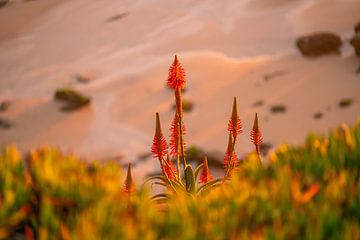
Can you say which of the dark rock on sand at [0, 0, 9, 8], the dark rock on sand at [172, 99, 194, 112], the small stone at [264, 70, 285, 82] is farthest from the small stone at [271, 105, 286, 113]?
the dark rock on sand at [0, 0, 9, 8]

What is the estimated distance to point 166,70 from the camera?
17531 mm

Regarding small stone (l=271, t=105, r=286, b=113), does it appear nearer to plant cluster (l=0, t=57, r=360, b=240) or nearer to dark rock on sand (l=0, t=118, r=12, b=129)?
dark rock on sand (l=0, t=118, r=12, b=129)

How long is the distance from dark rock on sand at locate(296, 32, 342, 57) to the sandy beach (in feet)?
1.16

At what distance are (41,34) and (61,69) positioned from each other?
6.00m

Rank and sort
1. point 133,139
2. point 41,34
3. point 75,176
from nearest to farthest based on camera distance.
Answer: point 75,176 → point 133,139 → point 41,34

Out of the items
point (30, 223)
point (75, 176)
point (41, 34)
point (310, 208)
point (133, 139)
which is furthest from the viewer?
point (41, 34)

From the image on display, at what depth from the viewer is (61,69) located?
19672mm

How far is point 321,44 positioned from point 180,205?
14.8m

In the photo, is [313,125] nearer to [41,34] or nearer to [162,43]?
[162,43]

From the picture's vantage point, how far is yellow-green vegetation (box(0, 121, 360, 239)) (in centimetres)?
235

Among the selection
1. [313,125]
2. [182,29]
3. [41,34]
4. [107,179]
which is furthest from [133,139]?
[41,34]

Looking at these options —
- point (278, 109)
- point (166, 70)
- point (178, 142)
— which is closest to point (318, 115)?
point (278, 109)

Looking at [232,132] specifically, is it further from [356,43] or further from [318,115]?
[356,43]

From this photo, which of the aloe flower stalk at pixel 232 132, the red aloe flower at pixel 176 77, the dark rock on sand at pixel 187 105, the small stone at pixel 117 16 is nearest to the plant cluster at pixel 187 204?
the aloe flower stalk at pixel 232 132
